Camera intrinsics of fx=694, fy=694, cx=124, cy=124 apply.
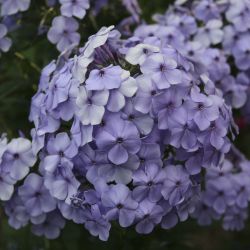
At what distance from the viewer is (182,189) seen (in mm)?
2053

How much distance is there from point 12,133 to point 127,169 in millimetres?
804

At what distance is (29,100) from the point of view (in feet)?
8.55

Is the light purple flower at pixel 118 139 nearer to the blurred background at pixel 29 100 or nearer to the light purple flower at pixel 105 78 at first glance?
the light purple flower at pixel 105 78

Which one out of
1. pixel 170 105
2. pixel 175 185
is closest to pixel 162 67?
pixel 170 105

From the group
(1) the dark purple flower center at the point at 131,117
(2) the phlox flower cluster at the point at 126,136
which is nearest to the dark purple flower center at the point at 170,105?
(2) the phlox flower cluster at the point at 126,136

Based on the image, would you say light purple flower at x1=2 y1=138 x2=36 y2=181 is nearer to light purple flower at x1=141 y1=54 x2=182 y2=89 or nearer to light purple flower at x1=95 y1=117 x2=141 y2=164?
light purple flower at x1=95 y1=117 x2=141 y2=164

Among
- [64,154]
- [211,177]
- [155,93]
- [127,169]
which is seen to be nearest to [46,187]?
[64,154]

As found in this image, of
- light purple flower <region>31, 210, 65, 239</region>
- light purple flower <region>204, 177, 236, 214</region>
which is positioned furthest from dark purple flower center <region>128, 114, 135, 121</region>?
light purple flower <region>204, 177, 236, 214</region>

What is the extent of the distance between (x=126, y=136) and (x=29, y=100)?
0.78 metres

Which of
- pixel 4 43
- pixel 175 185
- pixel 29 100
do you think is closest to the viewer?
pixel 175 185

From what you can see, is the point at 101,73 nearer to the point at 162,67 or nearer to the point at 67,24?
the point at 162,67

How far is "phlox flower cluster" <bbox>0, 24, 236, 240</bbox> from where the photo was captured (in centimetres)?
195

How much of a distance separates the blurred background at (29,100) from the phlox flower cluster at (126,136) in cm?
36

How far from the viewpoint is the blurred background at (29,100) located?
2.51 metres
